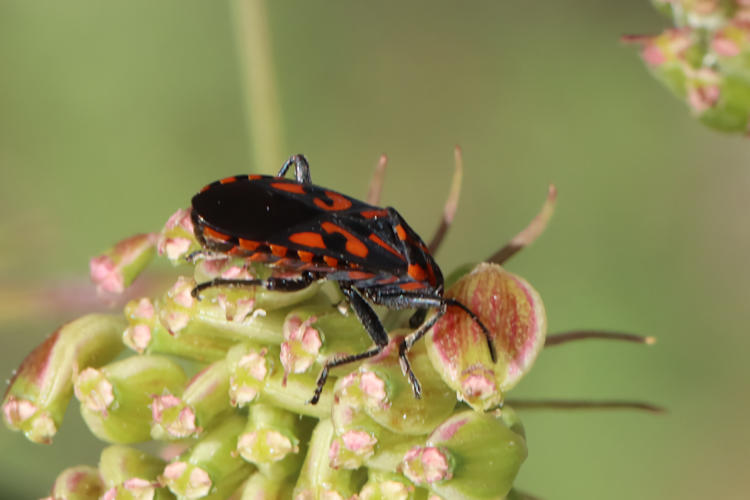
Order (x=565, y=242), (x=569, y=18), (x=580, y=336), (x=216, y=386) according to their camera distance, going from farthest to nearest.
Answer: (x=569, y=18) → (x=565, y=242) → (x=580, y=336) → (x=216, y=386)

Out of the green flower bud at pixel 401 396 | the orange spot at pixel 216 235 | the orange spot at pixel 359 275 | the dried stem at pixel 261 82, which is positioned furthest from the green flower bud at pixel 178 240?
the dried stem at pixel 261 82

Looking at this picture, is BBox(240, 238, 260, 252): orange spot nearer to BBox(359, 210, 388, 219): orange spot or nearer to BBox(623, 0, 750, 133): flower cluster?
BBox(359, 210, 388, 219): orange spot

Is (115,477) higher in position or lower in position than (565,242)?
higher

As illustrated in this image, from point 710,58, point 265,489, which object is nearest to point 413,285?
point 265,489

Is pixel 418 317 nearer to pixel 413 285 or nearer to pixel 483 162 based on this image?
pixel 413 285

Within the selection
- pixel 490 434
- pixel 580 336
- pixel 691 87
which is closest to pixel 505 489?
pixel 490 434

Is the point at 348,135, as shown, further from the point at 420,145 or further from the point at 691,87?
the point at 691,87
